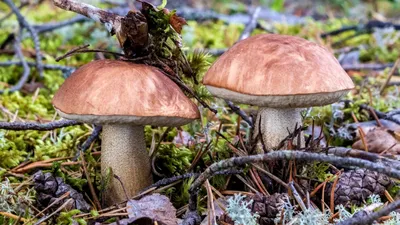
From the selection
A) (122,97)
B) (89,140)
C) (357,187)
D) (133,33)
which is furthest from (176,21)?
(357,187)

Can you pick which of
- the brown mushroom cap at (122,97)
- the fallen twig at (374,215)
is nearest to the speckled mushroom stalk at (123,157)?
the brown mushroom cap at (122,97)

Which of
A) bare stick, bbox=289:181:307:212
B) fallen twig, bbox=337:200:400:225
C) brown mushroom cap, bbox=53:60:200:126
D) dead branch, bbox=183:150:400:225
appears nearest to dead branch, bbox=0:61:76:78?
brown mushroom cap, bbox=53:60:200:126

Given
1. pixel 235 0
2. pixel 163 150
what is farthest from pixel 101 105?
pixel 235 0

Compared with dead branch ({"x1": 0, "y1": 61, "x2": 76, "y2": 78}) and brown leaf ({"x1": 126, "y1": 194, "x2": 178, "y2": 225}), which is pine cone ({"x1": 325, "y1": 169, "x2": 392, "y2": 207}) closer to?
brown leaf ({"x1": 126, "y1": 194, "x2": 178, "y2": 225})

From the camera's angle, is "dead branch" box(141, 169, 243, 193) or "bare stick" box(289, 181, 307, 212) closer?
"bare stick" box(289, 181, 307, 212)

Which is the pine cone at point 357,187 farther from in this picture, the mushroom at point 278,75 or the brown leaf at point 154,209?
the brown leaf at point 154,209

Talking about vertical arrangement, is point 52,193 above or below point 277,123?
below

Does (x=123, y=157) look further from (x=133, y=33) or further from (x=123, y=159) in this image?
(x=133, y=33)

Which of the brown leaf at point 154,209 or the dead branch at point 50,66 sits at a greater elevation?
the dead branch at point 50,66
